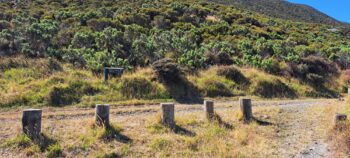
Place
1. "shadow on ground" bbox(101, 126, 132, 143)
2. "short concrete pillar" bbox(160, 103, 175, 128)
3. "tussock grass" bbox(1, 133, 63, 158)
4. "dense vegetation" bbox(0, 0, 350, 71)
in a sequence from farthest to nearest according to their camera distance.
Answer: "dense vegetation" bbox(0, 0, 350, 71)
"short concrete pillar" bbox(160, 103, 175, 128)
"shadow on ground" bbox(101, 126, 132, 143)
"tussock grass" bbox(1, 133, 63, 158)

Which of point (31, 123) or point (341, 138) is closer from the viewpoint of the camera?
point (31, 123)

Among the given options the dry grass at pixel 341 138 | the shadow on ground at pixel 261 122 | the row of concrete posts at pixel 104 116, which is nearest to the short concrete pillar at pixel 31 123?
the row of concrete posts at pixel 104 116

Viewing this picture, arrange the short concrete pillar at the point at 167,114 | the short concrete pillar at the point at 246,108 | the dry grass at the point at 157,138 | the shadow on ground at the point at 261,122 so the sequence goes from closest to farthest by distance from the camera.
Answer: the dry grass at the point at 157,138
the short concrete pillar at the point at 167,114
the shadow on ground at the point at 261,122
the short concrete pillar at the point at 246,108

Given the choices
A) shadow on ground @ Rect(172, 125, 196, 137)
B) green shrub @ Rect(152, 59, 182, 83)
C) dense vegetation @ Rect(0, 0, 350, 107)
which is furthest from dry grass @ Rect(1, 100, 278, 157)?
green shrub @ Rect(152, 59, 182, 83)

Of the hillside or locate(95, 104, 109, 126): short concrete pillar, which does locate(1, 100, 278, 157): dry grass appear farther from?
the hillside

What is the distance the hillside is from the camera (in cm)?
6381

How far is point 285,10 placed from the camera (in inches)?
2741

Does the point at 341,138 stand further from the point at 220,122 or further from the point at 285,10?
the point at 285,10

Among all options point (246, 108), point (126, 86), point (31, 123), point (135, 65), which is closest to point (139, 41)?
point (135, 65)

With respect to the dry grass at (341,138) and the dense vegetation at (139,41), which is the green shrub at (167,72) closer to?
the dense vegetation at (139,41)

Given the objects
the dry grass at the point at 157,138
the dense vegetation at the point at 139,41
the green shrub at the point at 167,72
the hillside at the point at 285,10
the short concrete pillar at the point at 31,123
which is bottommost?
the dry grass at the point at 157,138

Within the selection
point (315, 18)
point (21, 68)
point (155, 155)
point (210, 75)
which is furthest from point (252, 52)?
point (315, 18)

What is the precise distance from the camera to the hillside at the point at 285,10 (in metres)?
63.8

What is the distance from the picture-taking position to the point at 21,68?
51.3 feet
